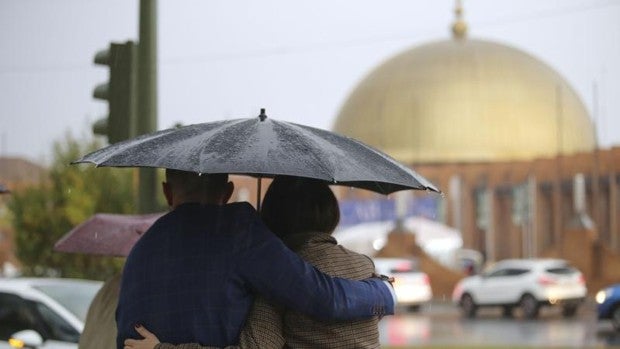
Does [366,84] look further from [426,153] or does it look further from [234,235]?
[234,235]

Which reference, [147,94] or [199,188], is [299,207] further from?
[147,94]

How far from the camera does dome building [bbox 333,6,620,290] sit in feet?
212

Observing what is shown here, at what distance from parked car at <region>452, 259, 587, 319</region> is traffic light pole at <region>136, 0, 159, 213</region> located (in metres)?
22.7

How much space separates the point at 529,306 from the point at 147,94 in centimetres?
2315

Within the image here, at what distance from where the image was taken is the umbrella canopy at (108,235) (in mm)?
7164

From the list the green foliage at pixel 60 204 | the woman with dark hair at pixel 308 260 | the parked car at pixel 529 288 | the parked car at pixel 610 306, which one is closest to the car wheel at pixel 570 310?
the parked car at pixel 529 288

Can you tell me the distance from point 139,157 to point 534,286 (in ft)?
93.0

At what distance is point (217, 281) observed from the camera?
4117 millimetres

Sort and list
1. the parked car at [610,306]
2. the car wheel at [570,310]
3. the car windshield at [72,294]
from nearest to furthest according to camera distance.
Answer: the car windshield at [72,294]
the parked car at [610,306]
the car wheel at [570,310]

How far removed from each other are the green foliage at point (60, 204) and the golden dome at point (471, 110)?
136 feet

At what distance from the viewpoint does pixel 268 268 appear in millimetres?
4098

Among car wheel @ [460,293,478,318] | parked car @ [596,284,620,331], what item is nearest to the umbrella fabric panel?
parked car @ [596,284,620,331]

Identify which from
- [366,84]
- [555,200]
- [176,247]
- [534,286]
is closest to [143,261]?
[176,247]

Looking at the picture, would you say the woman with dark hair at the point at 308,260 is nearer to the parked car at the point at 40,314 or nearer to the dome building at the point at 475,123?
the parked car at the point at 40,314
